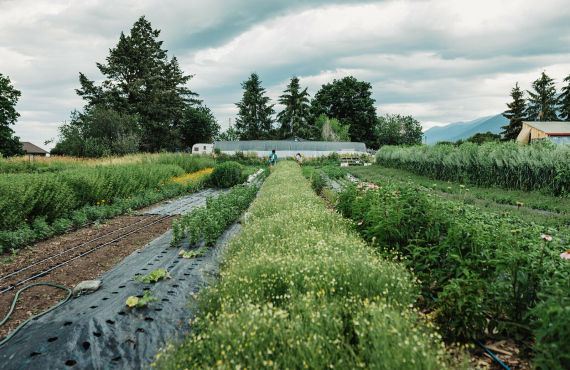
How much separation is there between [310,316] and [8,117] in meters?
39.8

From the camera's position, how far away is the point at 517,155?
12.4 m

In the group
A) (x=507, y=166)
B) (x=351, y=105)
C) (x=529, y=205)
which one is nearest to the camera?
(x=529, y=205)

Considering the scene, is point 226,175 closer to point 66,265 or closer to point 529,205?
point 66,265

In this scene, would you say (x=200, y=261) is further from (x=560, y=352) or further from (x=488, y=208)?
(x=488, y=208)

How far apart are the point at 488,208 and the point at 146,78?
139 ft

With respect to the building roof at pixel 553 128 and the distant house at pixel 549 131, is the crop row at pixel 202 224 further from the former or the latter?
the building roof at pixel 553 128

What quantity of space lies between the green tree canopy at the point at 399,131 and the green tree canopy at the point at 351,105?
9372 millimetres

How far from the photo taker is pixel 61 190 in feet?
27.4

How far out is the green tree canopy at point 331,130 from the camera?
51.7 m

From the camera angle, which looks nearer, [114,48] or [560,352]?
[560,352]

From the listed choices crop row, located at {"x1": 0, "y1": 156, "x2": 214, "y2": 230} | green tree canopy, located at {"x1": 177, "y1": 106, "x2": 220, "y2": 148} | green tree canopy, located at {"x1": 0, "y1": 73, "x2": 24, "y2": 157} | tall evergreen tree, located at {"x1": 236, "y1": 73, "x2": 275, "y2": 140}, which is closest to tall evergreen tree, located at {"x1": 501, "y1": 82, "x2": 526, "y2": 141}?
tall evergreen tree, located at {"x1": 236, "y1": 73, "x2": 275, "y2": 140}

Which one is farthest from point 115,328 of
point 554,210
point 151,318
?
point 554,210

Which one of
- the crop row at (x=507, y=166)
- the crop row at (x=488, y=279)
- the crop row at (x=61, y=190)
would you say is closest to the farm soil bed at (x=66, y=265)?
the crop row at (x=61, y=190)

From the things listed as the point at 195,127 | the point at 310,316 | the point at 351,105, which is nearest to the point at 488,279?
the point at 310,316
